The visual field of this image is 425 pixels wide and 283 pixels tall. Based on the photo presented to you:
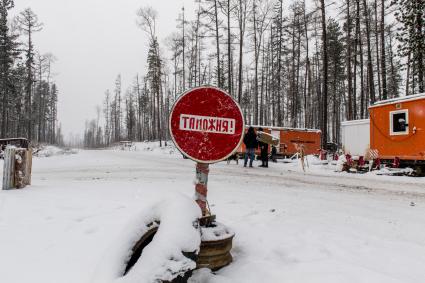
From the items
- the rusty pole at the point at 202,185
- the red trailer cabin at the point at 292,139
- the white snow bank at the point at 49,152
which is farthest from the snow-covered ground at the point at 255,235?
the white snow bank at the point at 49,152

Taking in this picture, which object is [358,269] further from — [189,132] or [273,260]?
[189,132]

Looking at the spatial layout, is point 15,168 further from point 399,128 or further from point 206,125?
point 399,128

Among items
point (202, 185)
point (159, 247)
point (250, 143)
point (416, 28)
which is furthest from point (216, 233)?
point (416, 28)

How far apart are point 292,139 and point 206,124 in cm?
2151

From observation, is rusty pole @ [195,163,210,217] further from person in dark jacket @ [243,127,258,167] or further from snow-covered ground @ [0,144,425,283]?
person in dark jacket @ [243,127,258,167]

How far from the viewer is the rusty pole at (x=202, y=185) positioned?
306 cm

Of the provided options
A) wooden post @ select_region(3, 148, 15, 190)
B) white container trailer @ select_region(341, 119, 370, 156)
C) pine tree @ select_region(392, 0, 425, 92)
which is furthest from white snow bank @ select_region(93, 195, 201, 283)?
pine tree @ select_region(392, 0, 425, 92)

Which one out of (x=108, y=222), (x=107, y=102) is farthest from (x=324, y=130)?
(x=107, y=102)

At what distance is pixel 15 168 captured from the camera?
6918mm

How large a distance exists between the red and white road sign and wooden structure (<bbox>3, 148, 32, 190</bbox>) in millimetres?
5434

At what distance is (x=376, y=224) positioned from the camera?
423 centimetres

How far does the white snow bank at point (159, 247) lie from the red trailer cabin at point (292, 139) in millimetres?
20163

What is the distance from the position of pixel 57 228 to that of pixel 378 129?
13.9 metres

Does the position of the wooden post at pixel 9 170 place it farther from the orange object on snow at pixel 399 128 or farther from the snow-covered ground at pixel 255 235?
the orange object on snow at pixel 399 128
